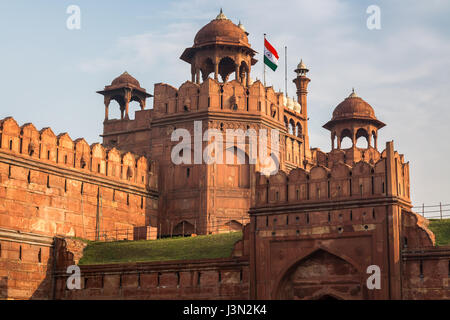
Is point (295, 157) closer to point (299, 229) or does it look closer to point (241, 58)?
point (241, 58)

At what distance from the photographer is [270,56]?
49938 mm

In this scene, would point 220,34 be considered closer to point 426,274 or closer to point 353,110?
point 353,110

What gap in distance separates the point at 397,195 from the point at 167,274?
9915 mm

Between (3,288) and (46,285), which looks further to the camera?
(46,285)

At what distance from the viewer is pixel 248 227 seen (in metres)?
34.3

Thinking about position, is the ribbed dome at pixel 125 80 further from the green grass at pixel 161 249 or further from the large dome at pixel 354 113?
the green grass at pixel 161 249

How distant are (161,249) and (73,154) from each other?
7.04 metres

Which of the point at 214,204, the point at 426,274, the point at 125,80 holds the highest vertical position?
the point at 125,80

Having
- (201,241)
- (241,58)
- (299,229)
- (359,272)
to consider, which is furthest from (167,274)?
(241,58)

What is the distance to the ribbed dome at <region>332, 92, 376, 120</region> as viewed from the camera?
55500mm

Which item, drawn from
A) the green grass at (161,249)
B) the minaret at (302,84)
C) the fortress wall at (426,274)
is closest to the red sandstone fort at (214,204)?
the fortress wall at (426,274)

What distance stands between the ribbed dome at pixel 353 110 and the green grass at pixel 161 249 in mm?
19911

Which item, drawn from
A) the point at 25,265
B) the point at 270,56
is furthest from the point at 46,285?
the point at 270,56

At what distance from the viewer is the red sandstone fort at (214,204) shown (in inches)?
1241
